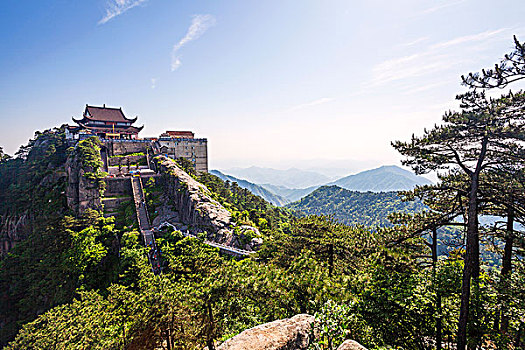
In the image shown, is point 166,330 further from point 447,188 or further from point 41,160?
point 41,160

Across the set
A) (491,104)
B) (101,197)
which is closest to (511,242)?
(491,104)

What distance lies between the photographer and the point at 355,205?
117m

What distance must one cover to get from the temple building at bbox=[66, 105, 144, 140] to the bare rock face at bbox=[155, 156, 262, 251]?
14971mm

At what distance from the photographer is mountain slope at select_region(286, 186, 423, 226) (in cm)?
10362

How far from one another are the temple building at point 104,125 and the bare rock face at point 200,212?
15.0 meters

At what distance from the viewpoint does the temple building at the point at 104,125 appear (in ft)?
133

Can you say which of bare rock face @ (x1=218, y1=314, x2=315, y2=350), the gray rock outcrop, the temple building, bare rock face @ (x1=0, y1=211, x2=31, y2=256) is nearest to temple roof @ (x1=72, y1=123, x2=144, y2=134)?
the temple building

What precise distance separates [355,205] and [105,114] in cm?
10808

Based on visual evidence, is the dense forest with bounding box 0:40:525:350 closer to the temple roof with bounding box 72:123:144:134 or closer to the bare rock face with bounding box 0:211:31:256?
the bare rock face with bounding box 0:211:31:256

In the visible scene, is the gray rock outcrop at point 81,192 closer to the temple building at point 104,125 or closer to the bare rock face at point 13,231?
the bare rock face at point 13,231

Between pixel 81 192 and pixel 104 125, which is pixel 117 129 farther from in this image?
pixel 81 192

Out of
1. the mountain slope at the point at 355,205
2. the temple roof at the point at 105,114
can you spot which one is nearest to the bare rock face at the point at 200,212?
the temple roof at the point at 105,114

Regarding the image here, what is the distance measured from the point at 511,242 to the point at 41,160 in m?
53.3

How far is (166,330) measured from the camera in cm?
859
